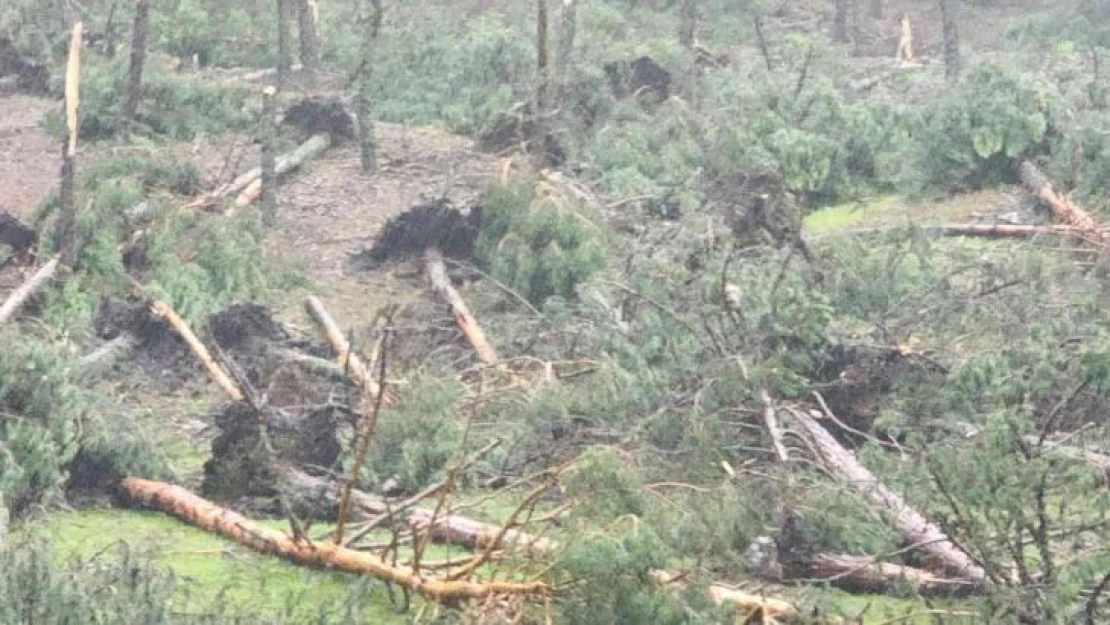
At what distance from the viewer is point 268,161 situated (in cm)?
1429

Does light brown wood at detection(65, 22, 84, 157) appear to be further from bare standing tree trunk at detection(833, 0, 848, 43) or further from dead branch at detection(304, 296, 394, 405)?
bare standing tree trunk at detection(833, 0, 848, 43)

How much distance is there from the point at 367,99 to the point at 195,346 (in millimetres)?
5168

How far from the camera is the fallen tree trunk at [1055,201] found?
1268 cm

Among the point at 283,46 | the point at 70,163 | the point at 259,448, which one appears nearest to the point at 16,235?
the point at 70,163

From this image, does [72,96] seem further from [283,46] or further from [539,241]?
[539,241]

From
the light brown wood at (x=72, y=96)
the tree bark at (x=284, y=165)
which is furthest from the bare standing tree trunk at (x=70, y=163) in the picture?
the tree bark at (x=284, y=165)

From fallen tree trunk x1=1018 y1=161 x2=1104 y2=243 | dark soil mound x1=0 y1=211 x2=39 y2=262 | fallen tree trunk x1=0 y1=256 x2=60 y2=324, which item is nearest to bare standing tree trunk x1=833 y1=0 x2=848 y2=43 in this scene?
fallen tree trunk x1=1018 y1=161 x2=1104 y2=243

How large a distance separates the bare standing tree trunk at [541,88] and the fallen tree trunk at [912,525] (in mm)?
7716

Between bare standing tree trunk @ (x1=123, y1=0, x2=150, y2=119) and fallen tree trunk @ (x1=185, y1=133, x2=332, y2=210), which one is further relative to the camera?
bare standing tree trunk @ (x1=123, y1=0, x2=150, y2=119)

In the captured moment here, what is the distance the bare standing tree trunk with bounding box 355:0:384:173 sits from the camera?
50.2 feet

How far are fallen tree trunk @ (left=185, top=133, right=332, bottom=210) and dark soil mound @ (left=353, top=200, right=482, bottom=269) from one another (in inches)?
51.2

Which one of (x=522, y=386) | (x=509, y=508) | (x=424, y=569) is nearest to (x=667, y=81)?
(x=522, y=386)

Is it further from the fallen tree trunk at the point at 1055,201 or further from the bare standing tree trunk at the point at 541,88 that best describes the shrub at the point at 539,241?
the fallen tree trunk at the point at 1055,201

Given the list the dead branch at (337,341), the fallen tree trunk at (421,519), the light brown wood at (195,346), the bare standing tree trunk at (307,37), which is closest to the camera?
the fallen tree trunk at (421,519)
